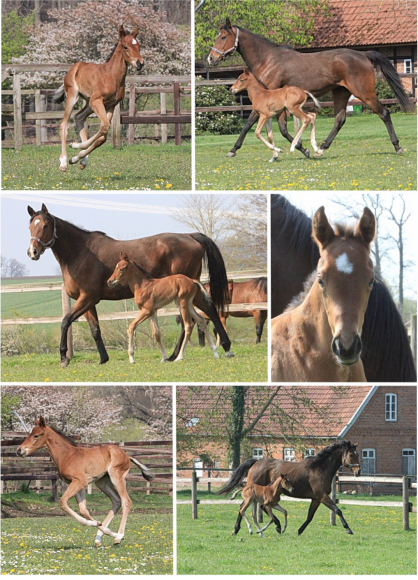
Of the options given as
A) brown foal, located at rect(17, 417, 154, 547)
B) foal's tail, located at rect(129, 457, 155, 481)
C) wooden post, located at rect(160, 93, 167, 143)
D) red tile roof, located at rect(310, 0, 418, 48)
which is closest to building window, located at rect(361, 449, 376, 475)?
foal's tail, located at rect(129, 457, 155, 481)

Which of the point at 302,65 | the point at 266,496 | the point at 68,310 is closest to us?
the point at 266,496

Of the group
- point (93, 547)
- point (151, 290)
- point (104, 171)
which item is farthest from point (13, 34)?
point (93, 547)

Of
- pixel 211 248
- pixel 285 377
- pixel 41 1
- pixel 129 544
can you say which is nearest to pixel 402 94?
pixel 211 248

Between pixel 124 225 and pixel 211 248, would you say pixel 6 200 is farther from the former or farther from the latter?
pixel 211 248

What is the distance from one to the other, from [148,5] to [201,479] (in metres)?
10.9

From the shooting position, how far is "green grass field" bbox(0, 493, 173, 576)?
322 inches

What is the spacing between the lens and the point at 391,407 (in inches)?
359

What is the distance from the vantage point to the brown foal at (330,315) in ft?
22.9

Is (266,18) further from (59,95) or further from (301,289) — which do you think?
(301,289)

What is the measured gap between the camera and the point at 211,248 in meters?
9.23

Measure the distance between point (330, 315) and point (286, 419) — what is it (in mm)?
2415

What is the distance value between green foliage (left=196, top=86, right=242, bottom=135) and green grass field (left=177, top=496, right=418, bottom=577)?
29.9ft

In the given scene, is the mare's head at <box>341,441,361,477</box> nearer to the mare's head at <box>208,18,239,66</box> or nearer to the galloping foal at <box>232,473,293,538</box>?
the galloping foal at <box>232,473,293,538</box>

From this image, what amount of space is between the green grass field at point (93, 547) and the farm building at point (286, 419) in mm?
825
